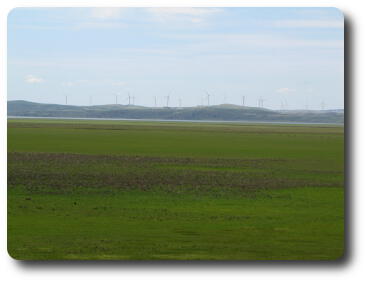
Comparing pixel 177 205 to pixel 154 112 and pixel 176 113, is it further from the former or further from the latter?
pixel 154 112

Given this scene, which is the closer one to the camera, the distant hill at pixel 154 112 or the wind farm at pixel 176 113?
the wind farm at pixel 176 113

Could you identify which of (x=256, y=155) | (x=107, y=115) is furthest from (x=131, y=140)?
(x=107, y=115)

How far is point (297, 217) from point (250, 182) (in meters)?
4.55

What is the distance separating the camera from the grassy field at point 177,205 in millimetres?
15375

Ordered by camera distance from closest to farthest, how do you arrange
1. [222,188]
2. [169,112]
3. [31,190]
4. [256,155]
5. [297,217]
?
[297,217] < [31,190] < [222,188] < [169,112] < [256,155]

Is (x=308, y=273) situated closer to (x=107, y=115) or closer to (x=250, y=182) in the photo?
(x=250, y=182)

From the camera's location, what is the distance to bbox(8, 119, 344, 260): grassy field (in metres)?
15.4

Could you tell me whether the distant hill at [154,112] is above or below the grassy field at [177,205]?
above

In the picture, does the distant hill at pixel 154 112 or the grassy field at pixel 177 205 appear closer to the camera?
the grassy field at pixel 177 205

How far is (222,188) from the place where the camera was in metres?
21.4

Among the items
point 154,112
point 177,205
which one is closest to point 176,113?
point 154,112

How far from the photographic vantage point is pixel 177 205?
18906 mm

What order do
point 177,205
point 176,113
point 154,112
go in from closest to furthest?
point 177,205
point 176,113
point 154,112

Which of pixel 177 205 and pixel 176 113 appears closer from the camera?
pixel 177 205
